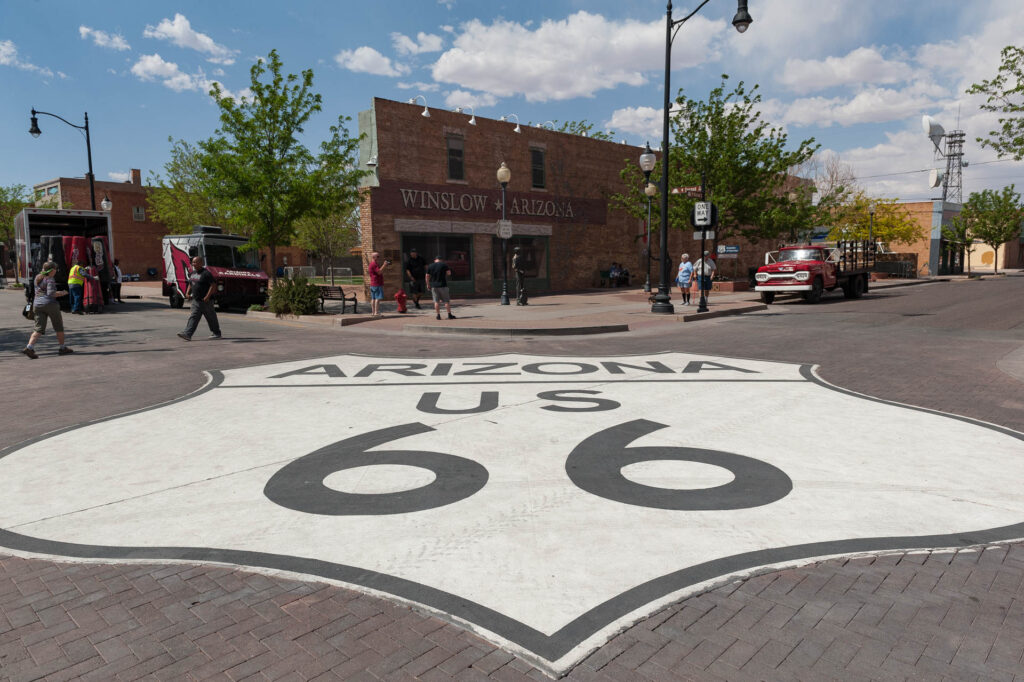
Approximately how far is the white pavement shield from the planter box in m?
22.6

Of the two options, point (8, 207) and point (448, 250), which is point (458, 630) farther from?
point (8, 207)

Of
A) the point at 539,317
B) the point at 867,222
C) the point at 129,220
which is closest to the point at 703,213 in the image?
the point at 539,317

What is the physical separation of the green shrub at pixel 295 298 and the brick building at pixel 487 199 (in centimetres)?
640

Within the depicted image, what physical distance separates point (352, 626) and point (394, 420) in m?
3.67

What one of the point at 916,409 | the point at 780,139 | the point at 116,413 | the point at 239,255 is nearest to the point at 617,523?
the point at 916,409

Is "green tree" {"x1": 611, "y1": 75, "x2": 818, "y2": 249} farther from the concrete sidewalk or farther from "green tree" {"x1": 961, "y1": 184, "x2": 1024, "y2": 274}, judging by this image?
"green tree" {"x1": 961, "y1": 184, "x2": 1024, "y2": 274}

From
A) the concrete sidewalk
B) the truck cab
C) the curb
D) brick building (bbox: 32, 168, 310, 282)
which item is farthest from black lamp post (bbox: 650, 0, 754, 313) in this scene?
brick building (bbox: 32, 168, 310, 282)

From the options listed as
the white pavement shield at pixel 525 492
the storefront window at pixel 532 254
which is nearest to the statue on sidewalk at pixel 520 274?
the storefront window at pixel 532 254

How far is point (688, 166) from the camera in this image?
2758cm

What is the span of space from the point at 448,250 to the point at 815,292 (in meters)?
14.4

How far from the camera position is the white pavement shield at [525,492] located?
3244 mm

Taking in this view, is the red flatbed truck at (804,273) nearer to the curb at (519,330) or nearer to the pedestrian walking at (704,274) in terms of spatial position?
the pedestrian walking at (704,274)

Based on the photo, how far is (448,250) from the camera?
88.0ft

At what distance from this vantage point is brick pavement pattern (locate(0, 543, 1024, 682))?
8.31 feet
